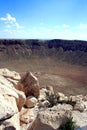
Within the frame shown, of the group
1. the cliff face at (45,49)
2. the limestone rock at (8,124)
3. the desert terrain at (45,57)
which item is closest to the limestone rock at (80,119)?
the limestone rock at (8,124)

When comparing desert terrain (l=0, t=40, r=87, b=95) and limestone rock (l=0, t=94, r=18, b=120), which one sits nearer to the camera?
limestone rock (l=0, t=94, r=18, b=120)

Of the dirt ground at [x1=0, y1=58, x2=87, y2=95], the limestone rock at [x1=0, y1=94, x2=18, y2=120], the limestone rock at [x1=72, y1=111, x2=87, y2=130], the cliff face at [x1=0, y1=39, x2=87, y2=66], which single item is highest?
the limestone rock at [x1=0, y1=94, x2=18, y2=120]

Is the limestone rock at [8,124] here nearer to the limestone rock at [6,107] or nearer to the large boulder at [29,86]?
the limestone rock at [6,107]

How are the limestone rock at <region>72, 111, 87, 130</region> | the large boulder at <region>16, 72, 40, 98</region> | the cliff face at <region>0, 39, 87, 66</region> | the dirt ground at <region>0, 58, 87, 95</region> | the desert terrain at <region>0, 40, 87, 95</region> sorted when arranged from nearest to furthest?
the limestone rock at <region>72, 111, 87, 130</region>
the large boulder at <region>16, 72, 40, 98</region>
the dirt ground at <region>0, 58, 87, 95</region>
the desert terrain at <region>0, 40, 87, 95</region>
the cliff face at <region>0, 39, 87, 66</region>

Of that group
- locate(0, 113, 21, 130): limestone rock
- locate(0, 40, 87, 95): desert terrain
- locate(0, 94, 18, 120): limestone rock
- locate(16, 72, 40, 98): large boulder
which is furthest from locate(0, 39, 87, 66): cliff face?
locate(0, 113, 21, 130): limestone rock

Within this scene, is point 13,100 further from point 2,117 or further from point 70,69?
point 70,69

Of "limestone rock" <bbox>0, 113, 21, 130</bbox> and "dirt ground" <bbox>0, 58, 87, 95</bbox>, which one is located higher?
"limestone rock" <bbox>0, 113, 21, 130</bbox>

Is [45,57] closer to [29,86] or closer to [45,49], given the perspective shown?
[45,49]

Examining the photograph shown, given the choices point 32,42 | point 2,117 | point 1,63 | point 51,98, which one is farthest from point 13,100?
point 32,42

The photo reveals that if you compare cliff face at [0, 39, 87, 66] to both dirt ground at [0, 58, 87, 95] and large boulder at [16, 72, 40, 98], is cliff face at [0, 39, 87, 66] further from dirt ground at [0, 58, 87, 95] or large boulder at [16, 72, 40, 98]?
large boulder at [16, 72, 40, 98]
